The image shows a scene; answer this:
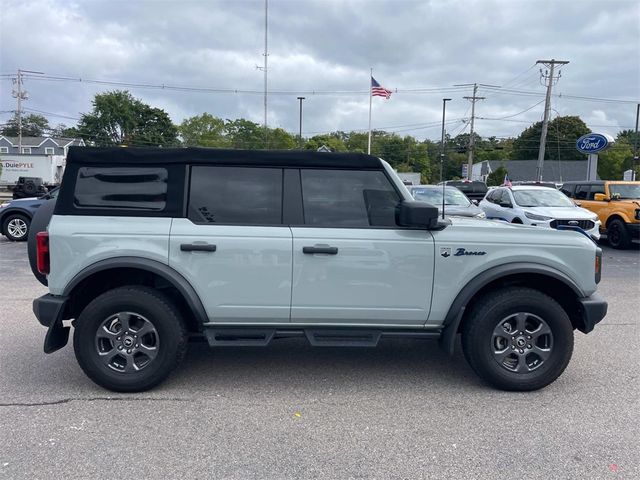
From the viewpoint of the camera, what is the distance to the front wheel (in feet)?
12.8

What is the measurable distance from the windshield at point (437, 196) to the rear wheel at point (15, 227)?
1010cm

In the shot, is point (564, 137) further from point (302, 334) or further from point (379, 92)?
point (302, 334)

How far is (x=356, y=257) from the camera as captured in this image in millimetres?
3822

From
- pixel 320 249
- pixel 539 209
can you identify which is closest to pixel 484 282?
pixel 320 249

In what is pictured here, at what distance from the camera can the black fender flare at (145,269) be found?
12.3ft

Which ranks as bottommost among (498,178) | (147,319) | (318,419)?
(318,419)

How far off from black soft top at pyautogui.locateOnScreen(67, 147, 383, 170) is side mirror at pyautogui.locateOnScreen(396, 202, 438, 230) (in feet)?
1.53

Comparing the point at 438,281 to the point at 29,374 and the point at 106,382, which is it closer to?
the point at 106,382

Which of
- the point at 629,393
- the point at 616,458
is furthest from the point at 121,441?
the point at 629,393

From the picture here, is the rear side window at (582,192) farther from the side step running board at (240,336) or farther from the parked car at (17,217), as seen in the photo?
the parked car at (17,217)

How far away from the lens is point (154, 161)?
394cm

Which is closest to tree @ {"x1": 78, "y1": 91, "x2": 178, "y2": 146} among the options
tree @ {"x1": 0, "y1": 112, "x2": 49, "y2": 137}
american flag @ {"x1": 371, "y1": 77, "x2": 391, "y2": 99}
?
tree @ {"x1": 0, "y1": 112, "x2": 49, "y2": 137}

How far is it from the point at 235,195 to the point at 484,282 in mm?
2066

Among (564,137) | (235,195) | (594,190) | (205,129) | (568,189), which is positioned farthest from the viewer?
(564,137)
